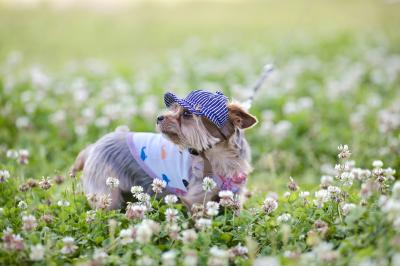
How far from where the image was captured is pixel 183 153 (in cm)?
420

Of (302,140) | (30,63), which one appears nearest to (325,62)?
(302,140)

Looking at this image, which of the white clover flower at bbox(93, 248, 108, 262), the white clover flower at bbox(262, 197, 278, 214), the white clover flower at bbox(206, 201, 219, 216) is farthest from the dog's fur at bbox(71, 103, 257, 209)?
the white clover flower at bbox(93, 248, 108, 262)

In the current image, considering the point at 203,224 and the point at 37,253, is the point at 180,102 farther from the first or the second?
the point at 37,253

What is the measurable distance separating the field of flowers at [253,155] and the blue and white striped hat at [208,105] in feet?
1.57

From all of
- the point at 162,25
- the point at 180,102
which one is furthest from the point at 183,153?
the point at 162,25

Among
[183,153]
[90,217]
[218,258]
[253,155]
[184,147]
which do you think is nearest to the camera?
[218,258]

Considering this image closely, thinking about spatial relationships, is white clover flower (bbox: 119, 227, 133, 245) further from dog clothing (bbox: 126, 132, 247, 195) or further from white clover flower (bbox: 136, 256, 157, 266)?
dog clothing (bbox: 126, 132, 247, 195)

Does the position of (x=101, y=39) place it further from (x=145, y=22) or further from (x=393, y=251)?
(x=393, y=251)

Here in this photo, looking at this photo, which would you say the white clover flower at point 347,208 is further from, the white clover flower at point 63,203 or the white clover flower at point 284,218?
the white clover flower at point 63,203

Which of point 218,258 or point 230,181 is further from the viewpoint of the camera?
point 230,181

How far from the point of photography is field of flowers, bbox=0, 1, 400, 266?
319cm

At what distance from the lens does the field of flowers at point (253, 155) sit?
3.19 m

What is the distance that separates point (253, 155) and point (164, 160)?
2414mm

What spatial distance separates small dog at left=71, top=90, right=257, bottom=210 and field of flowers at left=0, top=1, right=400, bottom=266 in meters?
0.23
